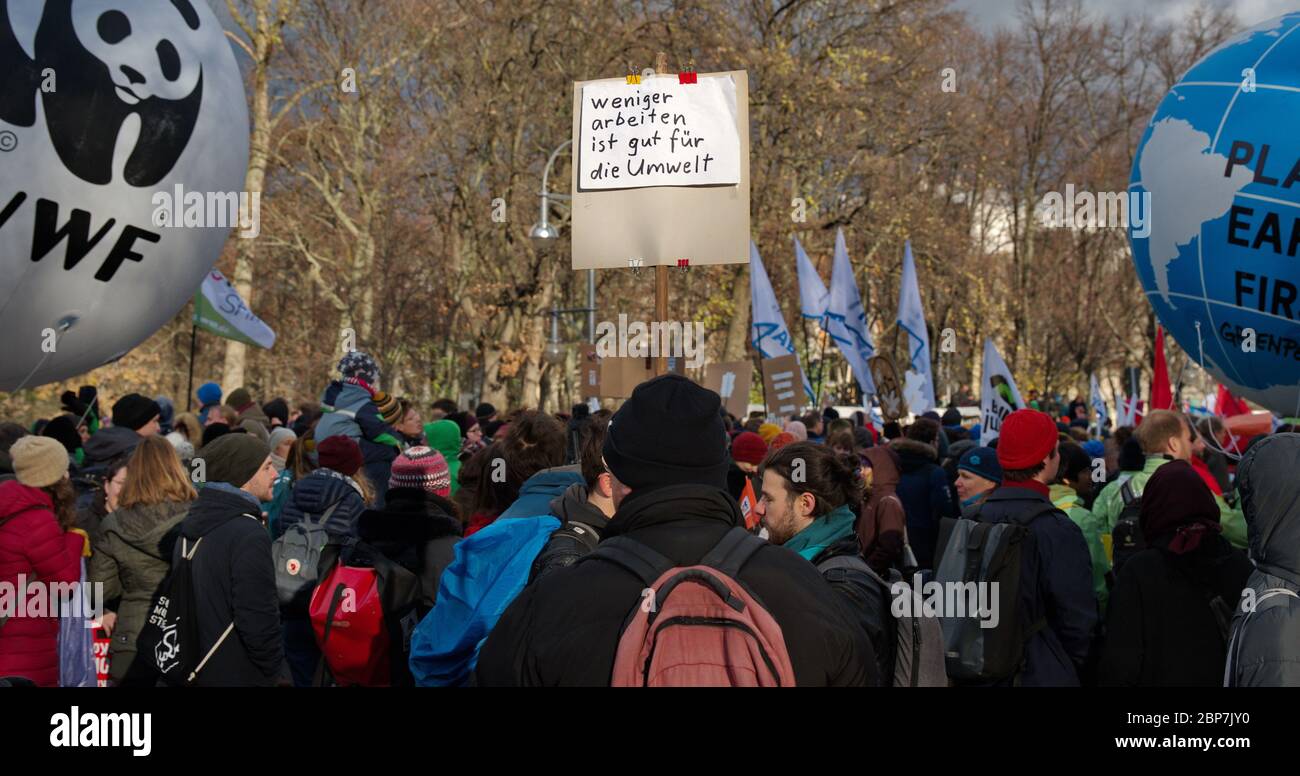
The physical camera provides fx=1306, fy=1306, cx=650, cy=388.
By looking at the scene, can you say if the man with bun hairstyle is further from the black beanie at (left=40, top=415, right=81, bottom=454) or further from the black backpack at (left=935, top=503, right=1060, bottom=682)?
the black beanie at (left=40, top=415, right=81, bottom=454)

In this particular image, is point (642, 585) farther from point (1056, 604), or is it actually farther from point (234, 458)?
point (234, 458)

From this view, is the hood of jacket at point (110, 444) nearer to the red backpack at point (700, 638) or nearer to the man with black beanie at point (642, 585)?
the man with black beanie at point (642, 585)

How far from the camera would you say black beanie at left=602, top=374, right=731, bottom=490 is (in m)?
2.81

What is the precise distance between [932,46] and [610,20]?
339 inches

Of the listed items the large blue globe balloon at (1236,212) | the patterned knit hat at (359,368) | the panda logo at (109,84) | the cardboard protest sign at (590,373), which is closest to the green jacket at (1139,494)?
the large blue globe balloon at (1236,212)

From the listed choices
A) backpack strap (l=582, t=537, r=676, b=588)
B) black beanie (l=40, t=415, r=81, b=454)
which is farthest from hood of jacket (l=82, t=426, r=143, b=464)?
backpack strap (l=582, t=537, r=676, b=588)

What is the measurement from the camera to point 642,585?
262 centimetres

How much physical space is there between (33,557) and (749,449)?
4.02 meters

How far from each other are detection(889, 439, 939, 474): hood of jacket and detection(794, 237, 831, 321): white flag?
8011 millimetres

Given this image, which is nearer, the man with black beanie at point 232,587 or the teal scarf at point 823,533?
the teal scarf at point 823,533

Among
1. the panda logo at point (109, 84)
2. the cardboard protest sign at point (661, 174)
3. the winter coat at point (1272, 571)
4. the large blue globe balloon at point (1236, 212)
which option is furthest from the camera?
the cardboard protest sign at point (661, 174)

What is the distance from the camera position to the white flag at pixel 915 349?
15.1 m

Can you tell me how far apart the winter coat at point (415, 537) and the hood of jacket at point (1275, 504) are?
2.82 m

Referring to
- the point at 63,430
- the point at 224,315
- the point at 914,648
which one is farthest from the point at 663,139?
the point at 224,315
